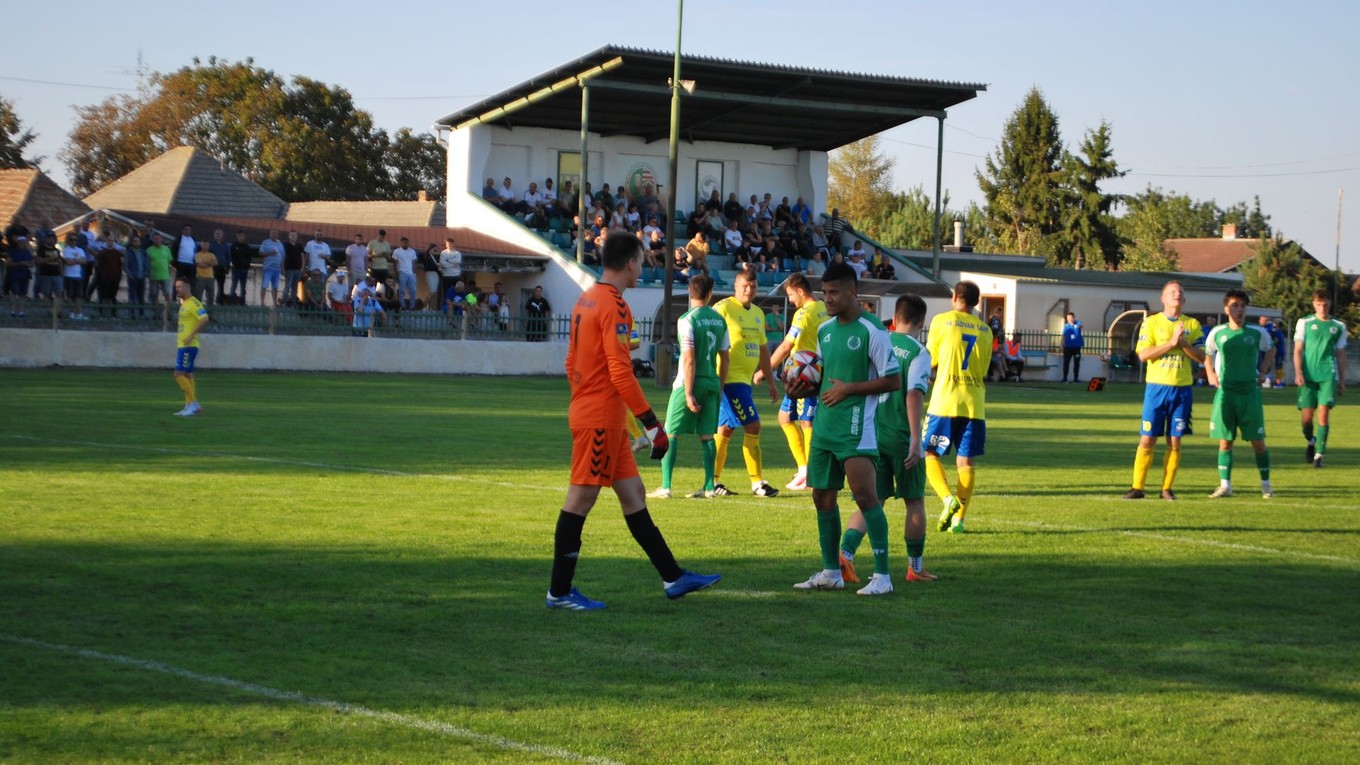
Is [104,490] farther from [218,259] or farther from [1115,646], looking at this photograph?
[218,259]

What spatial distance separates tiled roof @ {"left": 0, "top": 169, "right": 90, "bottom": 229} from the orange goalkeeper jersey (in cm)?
4311

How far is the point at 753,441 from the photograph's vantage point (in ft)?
44.7

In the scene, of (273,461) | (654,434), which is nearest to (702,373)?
(273,461)

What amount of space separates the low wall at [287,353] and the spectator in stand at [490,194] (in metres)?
12.1

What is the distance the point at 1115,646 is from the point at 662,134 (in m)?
43.9

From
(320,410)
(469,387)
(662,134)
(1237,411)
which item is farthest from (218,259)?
(1237,411)

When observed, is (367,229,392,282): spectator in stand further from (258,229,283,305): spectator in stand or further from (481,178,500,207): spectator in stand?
(481,178,500,207): spectator in stand

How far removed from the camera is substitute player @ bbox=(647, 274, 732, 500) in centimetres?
1255

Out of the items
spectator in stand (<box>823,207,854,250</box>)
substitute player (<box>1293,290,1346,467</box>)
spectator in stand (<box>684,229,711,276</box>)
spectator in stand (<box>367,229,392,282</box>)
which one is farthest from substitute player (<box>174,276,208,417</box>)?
spectator in stand (<box>823,207,854,250</box>)

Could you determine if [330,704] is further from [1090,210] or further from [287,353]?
[1090,210]

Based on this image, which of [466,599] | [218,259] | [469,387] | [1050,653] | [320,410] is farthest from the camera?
[218,259]

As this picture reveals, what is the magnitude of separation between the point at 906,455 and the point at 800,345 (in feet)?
13.9

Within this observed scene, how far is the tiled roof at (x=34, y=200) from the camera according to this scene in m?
46.2

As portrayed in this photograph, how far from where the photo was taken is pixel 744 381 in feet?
45.0
